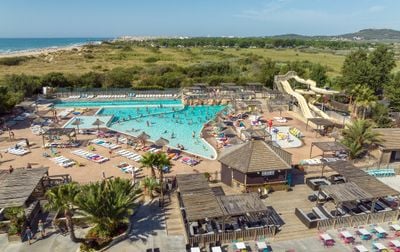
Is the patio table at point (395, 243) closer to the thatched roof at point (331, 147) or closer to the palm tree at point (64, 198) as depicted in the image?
the thatched roof at point (331, 147)

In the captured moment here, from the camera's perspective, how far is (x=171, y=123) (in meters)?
47.2

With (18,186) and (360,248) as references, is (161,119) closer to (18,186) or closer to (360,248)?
(18,186)

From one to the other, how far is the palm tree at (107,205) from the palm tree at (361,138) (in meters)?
22.3

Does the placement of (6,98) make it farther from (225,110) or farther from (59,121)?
(225,110)

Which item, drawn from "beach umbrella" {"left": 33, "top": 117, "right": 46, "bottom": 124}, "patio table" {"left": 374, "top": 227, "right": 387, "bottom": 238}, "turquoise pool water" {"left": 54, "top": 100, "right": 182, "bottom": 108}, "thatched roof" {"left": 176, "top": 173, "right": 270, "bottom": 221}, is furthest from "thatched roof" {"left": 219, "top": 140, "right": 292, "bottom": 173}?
"turquoise pool water" {"left": 54, "top": 100, "right": 182, "bottom": 108}

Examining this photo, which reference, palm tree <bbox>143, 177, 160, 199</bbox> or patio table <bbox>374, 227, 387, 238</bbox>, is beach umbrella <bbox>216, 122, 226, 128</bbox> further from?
patio table <bbox>374, 227, 387, 238</bbox>

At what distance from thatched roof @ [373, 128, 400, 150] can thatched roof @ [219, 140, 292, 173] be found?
37.7ft

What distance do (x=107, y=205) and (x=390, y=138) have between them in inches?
1101

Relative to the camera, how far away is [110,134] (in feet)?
128

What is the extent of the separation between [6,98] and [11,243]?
105 ft

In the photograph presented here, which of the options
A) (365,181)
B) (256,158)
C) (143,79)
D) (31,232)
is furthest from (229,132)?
(143,79)

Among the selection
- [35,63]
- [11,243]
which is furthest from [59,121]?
[35,63]

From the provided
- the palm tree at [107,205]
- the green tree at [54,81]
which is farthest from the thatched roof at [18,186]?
the green tree at [54,81]

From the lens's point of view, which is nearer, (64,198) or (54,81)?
(64,198)
